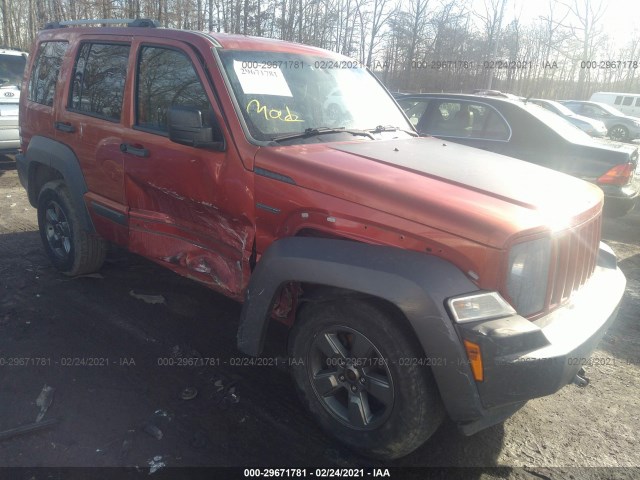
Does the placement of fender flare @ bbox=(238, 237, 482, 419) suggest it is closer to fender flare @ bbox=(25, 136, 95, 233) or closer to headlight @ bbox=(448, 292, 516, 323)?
headlight @ bbox=(448, 292, 516, 323)

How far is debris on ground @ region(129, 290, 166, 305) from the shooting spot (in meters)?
4.39

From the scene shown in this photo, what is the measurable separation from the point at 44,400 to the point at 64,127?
2317 mm

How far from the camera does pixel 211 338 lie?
3.83m

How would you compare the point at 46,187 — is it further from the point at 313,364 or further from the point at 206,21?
the point at 206,21

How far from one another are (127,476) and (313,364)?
1083 millimetres

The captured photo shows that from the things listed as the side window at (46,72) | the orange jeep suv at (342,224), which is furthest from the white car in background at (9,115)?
the orange jeep suv at (342,224)

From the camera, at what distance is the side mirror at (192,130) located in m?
2.96

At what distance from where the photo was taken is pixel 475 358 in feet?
7.22

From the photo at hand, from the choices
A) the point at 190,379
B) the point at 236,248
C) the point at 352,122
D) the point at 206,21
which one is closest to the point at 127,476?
the point at 190,379

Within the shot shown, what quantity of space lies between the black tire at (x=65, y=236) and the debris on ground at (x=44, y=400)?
62.5 inches

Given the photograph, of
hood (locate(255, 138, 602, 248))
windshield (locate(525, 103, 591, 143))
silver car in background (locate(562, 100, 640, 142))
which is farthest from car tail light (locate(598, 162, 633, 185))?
silver car in background (locate(562, 100, 640, 142))

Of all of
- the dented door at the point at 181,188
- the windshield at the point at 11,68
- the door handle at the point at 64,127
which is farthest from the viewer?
the windshield at the point at 11,68

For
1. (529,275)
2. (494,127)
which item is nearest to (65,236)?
(529,275)

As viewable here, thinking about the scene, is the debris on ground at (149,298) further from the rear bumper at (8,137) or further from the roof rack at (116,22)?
the rear bumper at (8,137)
